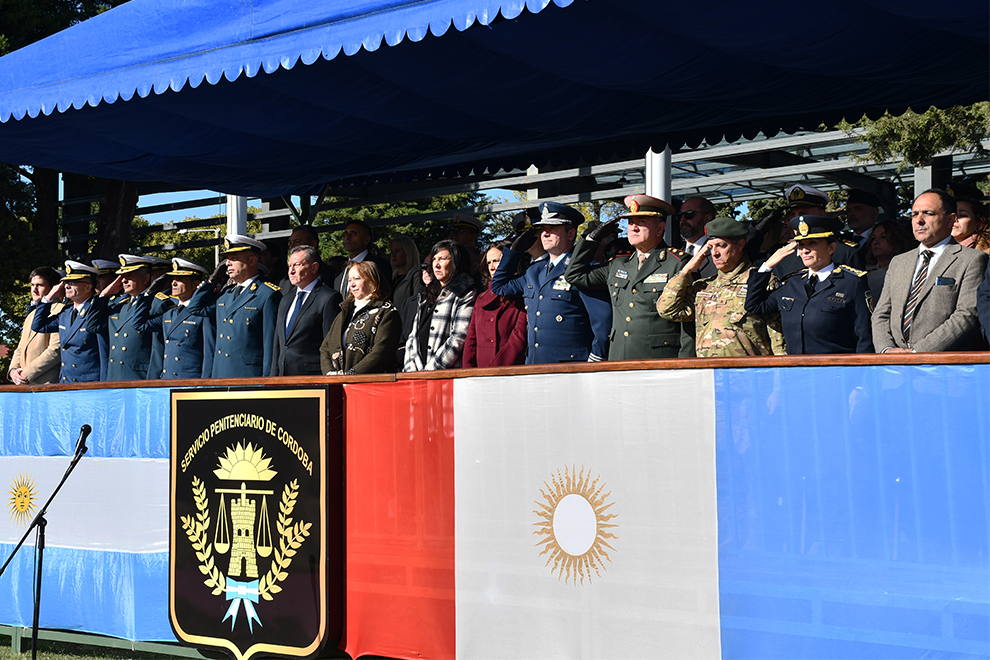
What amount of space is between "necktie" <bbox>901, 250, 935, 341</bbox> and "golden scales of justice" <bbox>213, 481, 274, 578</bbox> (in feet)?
10.2

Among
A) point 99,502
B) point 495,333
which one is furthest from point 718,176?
point 99,502

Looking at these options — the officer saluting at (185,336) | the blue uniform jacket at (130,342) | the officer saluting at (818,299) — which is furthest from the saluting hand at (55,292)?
the officer saluting at (818,299)

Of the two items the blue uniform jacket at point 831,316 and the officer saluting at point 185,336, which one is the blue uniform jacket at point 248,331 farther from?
the blue uniform jacket at point 831,316

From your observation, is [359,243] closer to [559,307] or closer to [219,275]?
[219,275]

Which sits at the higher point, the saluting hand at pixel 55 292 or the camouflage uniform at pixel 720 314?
the saluting hand at pixel 55 292

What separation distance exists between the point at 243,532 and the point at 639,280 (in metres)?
2.39

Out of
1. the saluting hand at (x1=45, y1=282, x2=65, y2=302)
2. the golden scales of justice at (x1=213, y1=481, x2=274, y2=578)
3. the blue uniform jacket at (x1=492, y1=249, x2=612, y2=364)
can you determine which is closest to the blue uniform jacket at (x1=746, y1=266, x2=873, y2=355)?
the blue uniform jacket at (x1=492, y1=249, x2=612, y2=364)

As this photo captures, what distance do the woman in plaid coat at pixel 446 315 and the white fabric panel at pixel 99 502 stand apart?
5.41ft

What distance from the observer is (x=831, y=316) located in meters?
4.91

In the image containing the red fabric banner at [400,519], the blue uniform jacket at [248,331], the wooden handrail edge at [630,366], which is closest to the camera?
the wooden handrail edge at [630,366]

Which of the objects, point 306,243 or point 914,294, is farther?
point 306,243

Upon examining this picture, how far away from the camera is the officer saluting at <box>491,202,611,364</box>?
18.9 ft

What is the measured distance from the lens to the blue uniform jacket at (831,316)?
4.89 metres

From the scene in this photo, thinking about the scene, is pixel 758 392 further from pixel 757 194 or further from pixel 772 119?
pixel 757 194
